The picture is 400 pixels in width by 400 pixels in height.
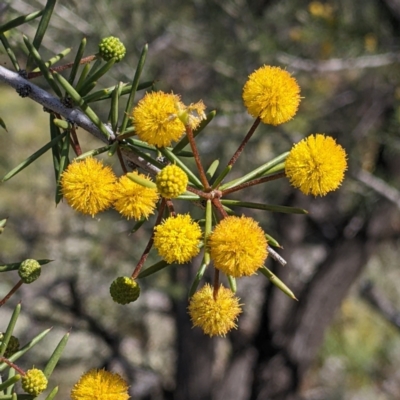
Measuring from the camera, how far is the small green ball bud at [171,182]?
579 millimetres

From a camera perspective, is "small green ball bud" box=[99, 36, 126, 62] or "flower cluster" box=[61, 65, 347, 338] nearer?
"flower cluster" box=[61, 65, 347, 338]

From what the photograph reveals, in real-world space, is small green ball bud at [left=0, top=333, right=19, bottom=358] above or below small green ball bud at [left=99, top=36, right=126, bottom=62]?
below

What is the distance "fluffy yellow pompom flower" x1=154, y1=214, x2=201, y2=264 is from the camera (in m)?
0.60

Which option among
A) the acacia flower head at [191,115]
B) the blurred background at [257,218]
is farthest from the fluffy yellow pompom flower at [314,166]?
the blurred background at [257,218]

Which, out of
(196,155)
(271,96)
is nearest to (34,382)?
(196,155)

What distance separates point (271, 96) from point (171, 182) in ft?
0.63

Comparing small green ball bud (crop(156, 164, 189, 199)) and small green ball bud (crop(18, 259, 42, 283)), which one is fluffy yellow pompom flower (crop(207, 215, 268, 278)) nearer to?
small green ball bud (crop(156, 164, 189, 199))

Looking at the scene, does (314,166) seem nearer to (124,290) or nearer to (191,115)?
(191,115)

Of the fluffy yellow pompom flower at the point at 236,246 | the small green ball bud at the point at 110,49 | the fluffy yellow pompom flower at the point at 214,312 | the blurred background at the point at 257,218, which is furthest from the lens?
the blurred background at the point at 257,218

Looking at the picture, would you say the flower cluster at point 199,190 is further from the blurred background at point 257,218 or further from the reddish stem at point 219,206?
the blurred background at point 257,218

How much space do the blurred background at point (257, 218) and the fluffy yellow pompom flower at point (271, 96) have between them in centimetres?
149

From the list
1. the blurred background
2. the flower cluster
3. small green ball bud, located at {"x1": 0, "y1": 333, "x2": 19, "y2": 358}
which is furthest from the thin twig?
the blurred background

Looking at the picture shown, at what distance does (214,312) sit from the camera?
26.8 inches

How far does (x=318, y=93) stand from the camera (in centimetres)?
339
